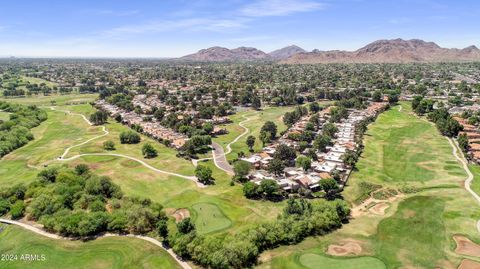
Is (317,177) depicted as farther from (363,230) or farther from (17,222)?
(17,222)

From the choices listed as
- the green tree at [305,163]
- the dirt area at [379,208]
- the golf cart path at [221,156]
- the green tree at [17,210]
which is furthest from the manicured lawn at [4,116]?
the dirt area at [379,208]

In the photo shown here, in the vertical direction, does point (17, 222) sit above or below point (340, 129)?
below

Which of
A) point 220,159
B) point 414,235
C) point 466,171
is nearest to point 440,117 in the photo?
point 466,171

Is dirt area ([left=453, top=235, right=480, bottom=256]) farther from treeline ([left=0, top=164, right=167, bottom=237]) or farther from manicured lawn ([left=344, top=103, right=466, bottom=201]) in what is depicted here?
treeline ([left=0, top=164, right=167, bottom=237])

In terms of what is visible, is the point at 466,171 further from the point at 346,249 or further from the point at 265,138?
the point at 265,138

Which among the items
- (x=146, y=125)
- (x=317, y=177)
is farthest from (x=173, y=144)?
(x=317, y=177)
